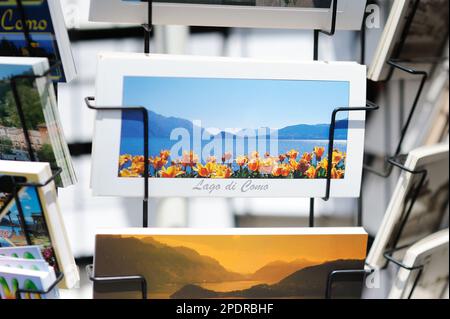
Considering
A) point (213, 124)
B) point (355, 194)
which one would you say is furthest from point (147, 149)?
point (355, 194)

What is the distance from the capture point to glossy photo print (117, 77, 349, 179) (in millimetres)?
524

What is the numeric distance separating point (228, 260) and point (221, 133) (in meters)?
0.12

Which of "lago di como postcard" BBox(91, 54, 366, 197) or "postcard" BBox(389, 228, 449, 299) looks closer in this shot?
"lago di como postcard" BBox(91, 54, 366, 197)

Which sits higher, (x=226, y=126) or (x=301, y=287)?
(x=226, y=126)

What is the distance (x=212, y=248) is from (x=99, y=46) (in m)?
0.41

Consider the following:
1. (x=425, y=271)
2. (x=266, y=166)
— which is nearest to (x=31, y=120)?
(x=266, y=166)

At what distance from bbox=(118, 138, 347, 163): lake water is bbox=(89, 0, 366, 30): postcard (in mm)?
111

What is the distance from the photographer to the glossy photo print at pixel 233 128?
52cm

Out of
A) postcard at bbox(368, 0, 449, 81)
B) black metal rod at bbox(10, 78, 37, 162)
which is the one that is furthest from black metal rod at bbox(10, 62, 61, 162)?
postcard at bbox(368, 0, 449, 81)

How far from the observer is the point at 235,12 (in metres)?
0.54

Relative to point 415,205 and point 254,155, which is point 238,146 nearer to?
point 254,155

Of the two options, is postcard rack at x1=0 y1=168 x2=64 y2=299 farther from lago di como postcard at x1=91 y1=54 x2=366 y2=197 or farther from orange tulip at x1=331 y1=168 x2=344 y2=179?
orange tulip at x1=331 y1=168 x2=344 y2=179

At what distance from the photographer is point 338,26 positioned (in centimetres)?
56
